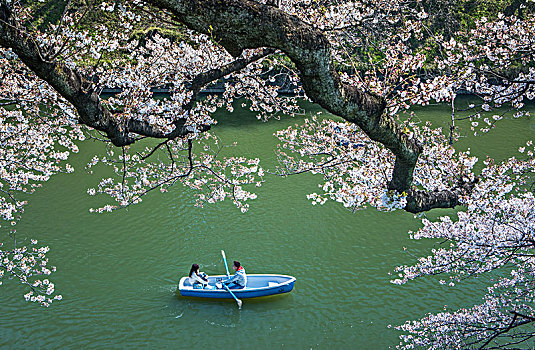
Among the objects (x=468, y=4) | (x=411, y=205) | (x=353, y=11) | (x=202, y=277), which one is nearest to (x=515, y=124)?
(x=468, y=4)

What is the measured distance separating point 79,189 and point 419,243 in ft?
25.2

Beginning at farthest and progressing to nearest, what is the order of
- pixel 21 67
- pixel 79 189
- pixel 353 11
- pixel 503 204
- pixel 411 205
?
pixel 79 189
pixel 353 11
pixel 21 67
pixel 503 204
pixel 411 205

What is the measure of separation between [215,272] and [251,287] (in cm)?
86

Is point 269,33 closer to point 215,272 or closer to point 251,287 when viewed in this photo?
point 251,287

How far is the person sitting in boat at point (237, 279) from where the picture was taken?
7219 millimetres

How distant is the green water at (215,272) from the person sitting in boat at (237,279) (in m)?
0.36

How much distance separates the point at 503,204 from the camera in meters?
3.95

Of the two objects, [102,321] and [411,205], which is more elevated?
[411,205]

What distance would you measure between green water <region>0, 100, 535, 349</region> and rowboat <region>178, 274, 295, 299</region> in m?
0.16

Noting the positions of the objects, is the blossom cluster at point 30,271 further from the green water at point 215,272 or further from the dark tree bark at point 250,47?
the dark tree bark at point 250,47

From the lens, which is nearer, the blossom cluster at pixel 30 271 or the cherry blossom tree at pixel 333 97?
the cherry blossom tree at pixel 333 97

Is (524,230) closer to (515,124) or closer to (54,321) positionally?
(54,321)

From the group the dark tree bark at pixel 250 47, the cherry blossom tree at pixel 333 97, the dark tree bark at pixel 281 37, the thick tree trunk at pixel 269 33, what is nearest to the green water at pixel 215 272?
the cherry blossom tree at pixel 333 97

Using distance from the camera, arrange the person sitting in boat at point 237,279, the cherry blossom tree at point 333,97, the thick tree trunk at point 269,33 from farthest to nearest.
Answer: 1. the person sitting in boat at point 237,279
2. the cherry blossom tree at point 333,97
3. the thick tree trunk at point 269,33
